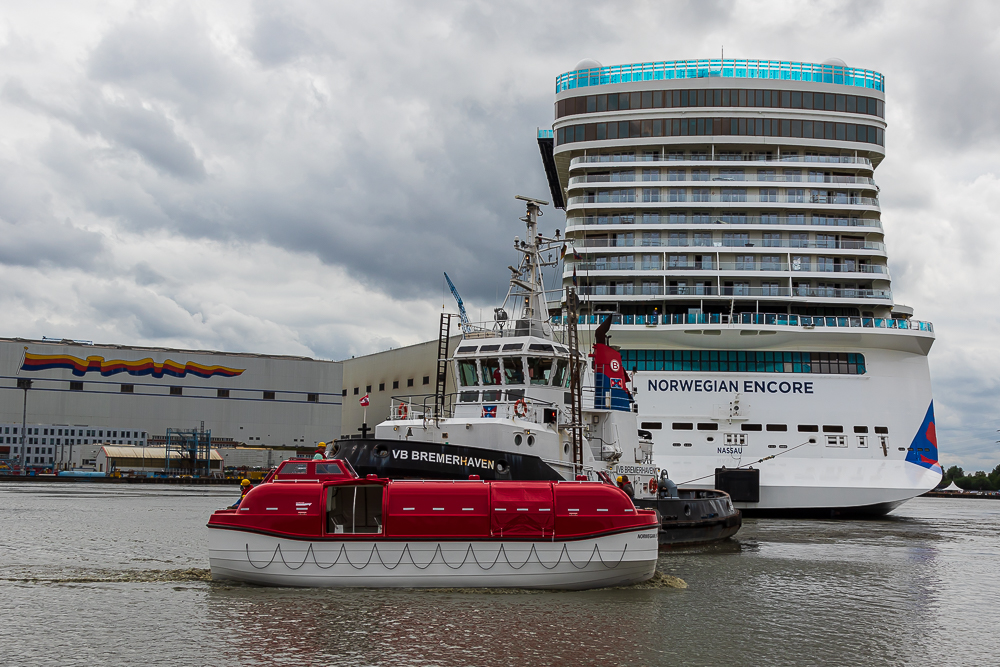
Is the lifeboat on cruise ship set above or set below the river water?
above

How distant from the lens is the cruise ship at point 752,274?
43250 mm

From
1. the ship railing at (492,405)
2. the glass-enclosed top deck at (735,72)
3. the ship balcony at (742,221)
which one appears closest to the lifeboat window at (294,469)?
the ship railing at (492,405)

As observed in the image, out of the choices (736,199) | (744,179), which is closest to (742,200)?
(736,199)

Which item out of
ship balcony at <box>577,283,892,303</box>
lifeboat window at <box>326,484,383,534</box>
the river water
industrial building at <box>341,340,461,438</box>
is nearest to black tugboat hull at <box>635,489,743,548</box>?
the river water

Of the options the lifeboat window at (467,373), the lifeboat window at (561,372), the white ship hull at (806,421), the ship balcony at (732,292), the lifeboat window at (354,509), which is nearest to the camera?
the lifeboat window at (354,509)

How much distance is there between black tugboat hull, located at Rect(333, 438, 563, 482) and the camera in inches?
868

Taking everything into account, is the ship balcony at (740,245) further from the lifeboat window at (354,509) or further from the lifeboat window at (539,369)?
the lifeboat window at (354,509)

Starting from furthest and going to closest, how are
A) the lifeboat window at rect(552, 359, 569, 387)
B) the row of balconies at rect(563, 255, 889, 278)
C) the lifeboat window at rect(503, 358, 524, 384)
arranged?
1. the row of balconies at rect(563, 255, 889, 278)
2. the lifeboat window at rect(552, 359, 569, 387)
3. the lifeboat window at rect(503, 358, 524, 384)

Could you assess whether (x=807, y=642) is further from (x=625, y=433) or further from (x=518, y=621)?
(x=625, y=433)

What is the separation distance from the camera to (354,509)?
18.5 m

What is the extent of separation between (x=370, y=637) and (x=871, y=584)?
45.3 ft

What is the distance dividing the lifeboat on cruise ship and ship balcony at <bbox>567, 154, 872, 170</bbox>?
114 feet

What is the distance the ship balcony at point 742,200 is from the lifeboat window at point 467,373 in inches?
933

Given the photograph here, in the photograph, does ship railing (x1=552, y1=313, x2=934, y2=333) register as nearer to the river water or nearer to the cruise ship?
the cruise ship
